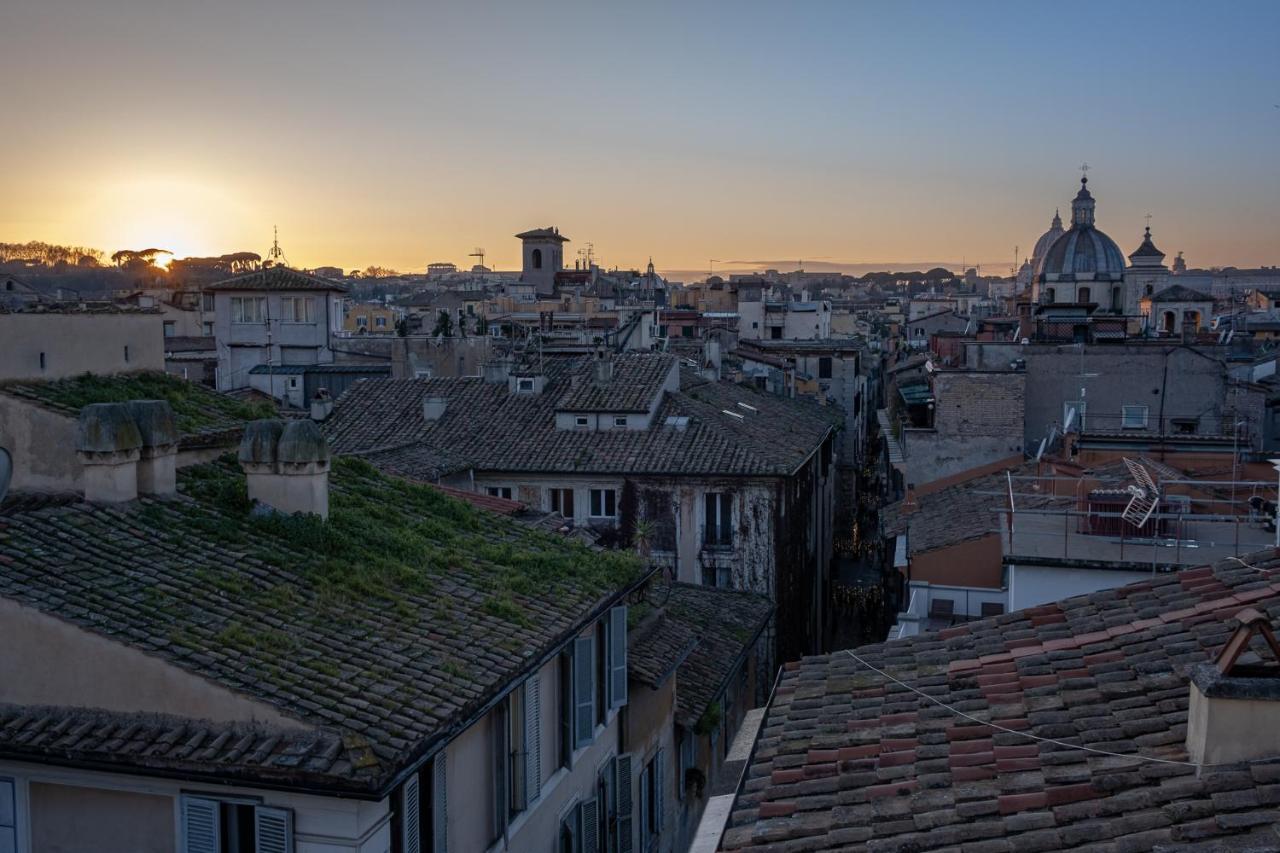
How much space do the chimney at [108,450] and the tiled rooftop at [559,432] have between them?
39.9 ft

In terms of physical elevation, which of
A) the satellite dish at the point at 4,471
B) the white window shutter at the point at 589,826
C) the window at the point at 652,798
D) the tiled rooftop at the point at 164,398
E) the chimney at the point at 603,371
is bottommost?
the window at the point at 652,798

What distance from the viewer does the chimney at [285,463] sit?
10969 mm

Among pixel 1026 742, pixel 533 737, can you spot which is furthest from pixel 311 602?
pixel 1026 742

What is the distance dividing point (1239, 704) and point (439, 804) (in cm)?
584

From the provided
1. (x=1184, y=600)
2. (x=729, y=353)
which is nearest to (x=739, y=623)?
(x=1184, y=600)

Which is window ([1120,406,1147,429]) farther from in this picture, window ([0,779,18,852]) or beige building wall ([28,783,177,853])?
window ([0,779,18,852])

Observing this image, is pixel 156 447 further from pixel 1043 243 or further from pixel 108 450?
pixel 1043 243

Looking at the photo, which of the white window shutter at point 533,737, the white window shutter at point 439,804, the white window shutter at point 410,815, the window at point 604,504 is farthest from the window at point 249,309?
the white window shutter at point 410,815

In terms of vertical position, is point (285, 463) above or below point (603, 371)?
above

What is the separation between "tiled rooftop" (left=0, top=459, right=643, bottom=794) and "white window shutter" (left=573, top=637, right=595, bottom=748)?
20.0 inches

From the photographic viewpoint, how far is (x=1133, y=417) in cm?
2719

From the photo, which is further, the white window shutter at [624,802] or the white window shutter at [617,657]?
the white window shutter at [624,802]

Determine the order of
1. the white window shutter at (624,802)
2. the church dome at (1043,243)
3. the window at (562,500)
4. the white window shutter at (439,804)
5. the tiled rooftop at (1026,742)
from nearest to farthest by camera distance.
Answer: the tiled rooftop at (1026,742) → the white window shutter at (439,804) → the white window shutter at (624,802) → the window at (562,500) → the church dome at (1043,243)

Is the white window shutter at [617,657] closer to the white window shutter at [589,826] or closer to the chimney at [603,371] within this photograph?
the white window shutter at [589,826]
